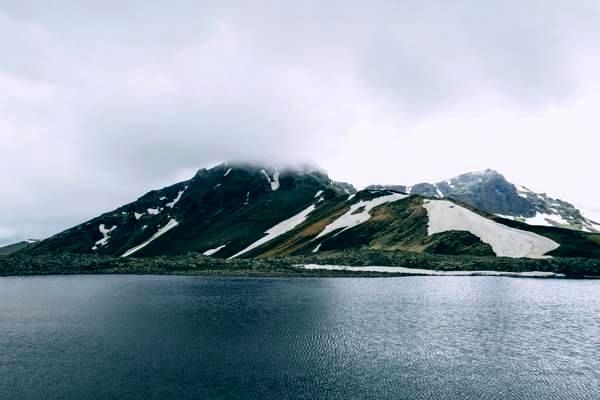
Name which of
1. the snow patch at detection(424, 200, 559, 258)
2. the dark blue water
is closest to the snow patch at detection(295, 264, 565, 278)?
the snow patch at detection(424, 200, 559, 258)

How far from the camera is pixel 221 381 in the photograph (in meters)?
38.7

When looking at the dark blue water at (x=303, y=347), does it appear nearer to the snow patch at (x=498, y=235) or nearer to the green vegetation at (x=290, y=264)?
the green vegetation at (x=290, y=264)

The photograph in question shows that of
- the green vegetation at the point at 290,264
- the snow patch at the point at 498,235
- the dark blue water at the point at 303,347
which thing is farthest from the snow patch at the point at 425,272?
the dark blue water at the point at 303,347

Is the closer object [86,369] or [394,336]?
[86,369]

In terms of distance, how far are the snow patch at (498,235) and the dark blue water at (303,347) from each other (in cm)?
7650

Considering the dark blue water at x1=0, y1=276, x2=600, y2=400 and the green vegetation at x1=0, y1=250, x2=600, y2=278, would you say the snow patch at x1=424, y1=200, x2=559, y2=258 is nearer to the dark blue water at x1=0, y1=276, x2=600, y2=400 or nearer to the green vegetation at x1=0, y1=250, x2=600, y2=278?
the green vegetation at x1=0, y1=250, x2=600, y2=278

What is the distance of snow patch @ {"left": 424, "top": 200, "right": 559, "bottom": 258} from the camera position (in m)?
166

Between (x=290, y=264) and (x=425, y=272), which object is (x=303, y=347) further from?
(x=290, y=264)

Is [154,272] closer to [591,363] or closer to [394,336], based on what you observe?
[394,336]

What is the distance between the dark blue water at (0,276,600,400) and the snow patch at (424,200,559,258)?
76.5 metres

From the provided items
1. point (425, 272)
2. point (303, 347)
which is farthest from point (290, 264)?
point (303, 347)

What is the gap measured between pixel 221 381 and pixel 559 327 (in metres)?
46.0

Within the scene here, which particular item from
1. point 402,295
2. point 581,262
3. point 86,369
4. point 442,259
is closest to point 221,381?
point 86,369

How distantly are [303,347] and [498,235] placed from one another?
5921 inches
